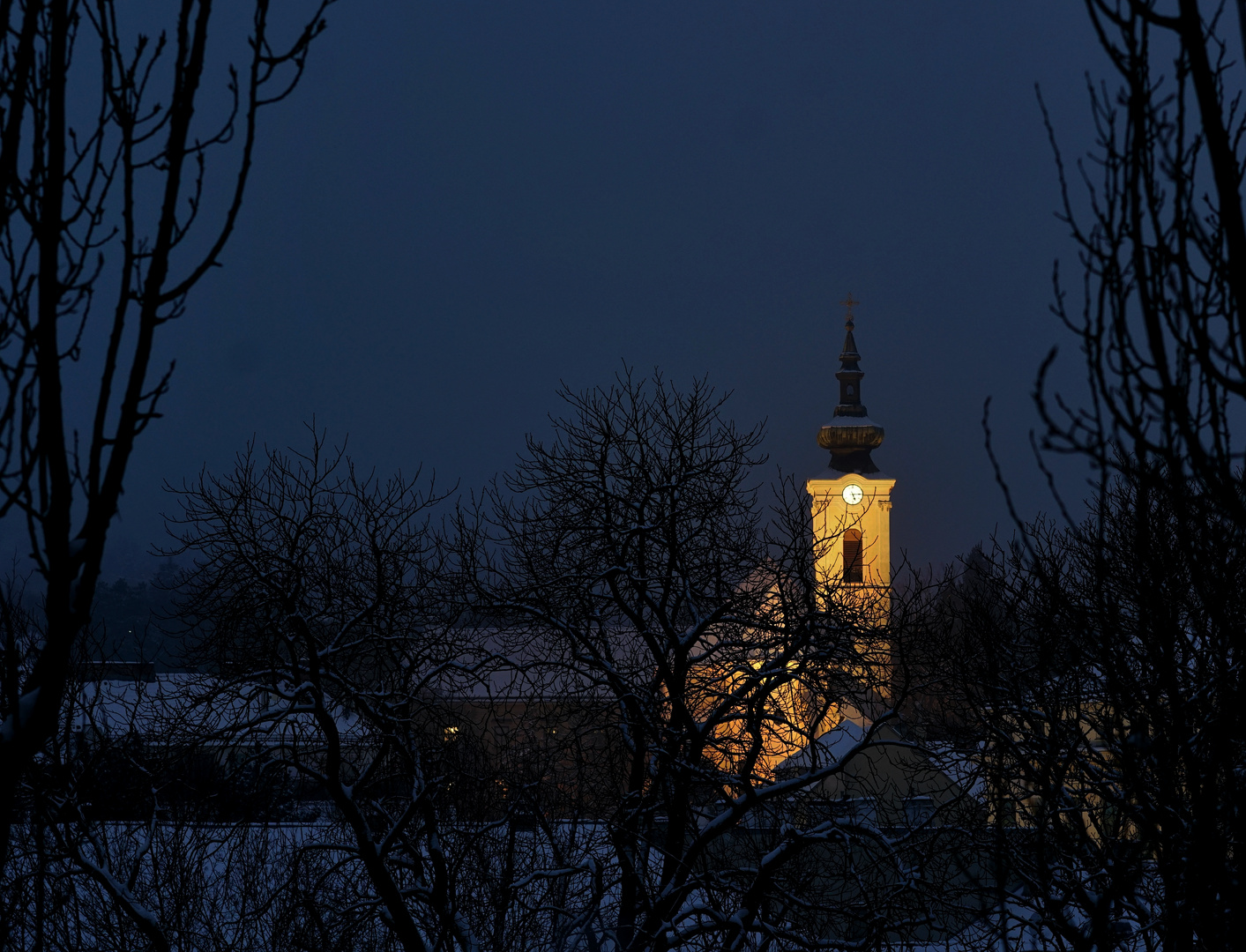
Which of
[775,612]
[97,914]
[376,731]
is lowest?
[97,914]

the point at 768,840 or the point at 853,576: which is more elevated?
the point at 853,576

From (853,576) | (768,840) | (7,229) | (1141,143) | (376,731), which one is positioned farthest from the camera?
(853,576)

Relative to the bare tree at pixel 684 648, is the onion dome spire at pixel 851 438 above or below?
above

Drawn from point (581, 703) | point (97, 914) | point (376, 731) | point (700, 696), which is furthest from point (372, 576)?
point (97, 914)

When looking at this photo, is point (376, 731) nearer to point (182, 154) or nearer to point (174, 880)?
point (174, 880)

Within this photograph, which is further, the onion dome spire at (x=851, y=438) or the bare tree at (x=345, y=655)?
the onion dome spire at (x=851, y=438)

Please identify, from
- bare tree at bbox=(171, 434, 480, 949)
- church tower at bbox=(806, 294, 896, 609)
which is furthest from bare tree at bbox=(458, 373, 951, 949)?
church tower at bbox=(806, 294, 896, 609)

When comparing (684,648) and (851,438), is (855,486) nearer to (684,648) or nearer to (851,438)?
(851,438)

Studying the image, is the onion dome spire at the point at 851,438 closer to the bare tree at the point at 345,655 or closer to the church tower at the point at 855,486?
the church tower at the point at 855,486

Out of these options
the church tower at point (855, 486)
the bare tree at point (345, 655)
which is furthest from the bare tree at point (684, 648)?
the church tower at point (855, 486)

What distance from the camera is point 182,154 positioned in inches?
118

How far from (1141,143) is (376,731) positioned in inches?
461

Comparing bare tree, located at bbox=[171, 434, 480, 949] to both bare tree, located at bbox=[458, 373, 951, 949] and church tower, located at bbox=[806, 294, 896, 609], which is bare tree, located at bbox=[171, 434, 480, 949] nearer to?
bare tree, located at bbox=[458, 373, 951, 949]

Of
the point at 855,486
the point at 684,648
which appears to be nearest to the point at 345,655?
the point at 684,648
